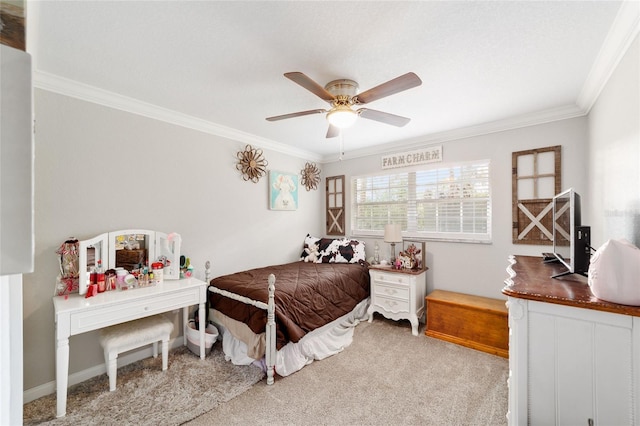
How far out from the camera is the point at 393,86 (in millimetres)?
1808

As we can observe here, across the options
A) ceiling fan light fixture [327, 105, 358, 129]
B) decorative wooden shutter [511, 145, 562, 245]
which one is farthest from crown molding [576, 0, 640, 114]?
ceiling fan light fixture [327, 105, 358, 129]

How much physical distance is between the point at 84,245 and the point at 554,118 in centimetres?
446

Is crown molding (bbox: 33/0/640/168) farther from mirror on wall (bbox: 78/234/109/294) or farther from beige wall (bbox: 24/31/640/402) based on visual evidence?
mirror on wall (bbox: 78/234/109/294)

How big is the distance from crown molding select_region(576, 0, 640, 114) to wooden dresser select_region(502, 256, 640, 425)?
4.79ft

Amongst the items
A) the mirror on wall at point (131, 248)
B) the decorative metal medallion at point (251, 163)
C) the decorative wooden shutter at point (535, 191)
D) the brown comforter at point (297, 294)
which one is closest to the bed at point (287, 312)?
the brown comforter at point (297, 294)

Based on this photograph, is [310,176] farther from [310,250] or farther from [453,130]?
[453,130]

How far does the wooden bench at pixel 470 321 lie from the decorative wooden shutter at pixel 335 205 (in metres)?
1.85

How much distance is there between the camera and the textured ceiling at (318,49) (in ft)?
5.00

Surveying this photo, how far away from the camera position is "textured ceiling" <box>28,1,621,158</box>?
1.53 m

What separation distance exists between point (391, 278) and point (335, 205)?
1.71 metres

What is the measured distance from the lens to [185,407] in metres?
1.99

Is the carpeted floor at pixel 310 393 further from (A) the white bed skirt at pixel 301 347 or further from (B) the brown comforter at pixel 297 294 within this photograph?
(B) the brown comforter at pixel 297 294

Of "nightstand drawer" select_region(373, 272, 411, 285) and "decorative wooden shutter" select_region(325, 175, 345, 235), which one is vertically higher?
"decorative wooden shutter" select_region(325, 175, 345, 235)

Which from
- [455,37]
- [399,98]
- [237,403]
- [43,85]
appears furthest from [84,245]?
[455,37]
